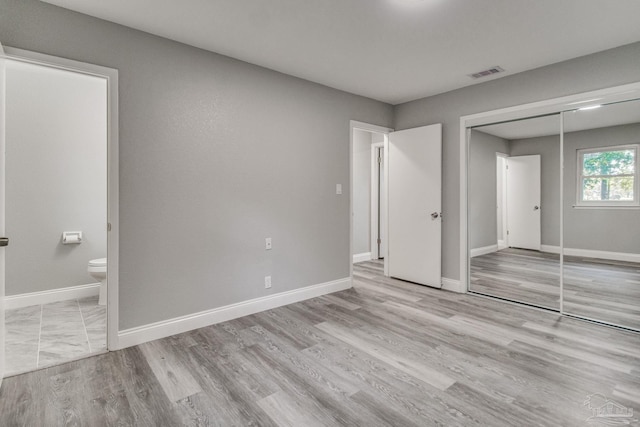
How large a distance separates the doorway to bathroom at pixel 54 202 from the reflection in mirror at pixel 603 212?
4.62 meters

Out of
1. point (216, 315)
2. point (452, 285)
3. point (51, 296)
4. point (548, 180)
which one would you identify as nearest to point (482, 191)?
point (548, 180)

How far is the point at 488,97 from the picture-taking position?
12.0 ft

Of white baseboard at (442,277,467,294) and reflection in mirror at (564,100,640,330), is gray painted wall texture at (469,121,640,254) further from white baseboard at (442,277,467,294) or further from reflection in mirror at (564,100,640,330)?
white baseboard at (442,277,467,294)

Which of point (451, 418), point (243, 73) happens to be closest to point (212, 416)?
point (451, 418)

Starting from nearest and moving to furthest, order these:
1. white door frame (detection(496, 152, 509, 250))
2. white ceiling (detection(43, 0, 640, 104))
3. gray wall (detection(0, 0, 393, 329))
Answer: white ceiling (detection(43, 0, 640, 104)) < gray wall (detection(0, 0, 393, 329)) < white door frame (detection(496, 152, 509, 250))

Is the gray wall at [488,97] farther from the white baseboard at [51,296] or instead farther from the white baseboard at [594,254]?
the white baseboard at [51,296]

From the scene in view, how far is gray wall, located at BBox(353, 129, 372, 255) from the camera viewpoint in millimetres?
5766

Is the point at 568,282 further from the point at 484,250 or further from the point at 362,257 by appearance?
the point at 362,257

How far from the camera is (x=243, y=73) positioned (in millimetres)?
3111

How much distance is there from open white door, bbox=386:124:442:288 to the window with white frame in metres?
1.43

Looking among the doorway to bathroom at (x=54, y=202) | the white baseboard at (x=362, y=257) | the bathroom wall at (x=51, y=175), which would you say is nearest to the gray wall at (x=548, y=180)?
the white baseboard at (x=362, y=257)

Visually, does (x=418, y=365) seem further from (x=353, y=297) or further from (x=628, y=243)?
(x=628, y=243)

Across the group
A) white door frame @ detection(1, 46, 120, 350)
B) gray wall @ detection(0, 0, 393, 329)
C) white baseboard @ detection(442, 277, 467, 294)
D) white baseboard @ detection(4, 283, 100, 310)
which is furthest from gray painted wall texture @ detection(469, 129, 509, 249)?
white baseboard @ detection(4, 283, 100, 310)

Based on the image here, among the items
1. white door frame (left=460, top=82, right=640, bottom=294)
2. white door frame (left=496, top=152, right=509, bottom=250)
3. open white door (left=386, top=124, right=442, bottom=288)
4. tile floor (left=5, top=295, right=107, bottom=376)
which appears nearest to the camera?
tile floor (left=5, top=295, right=107, bottom=376)
